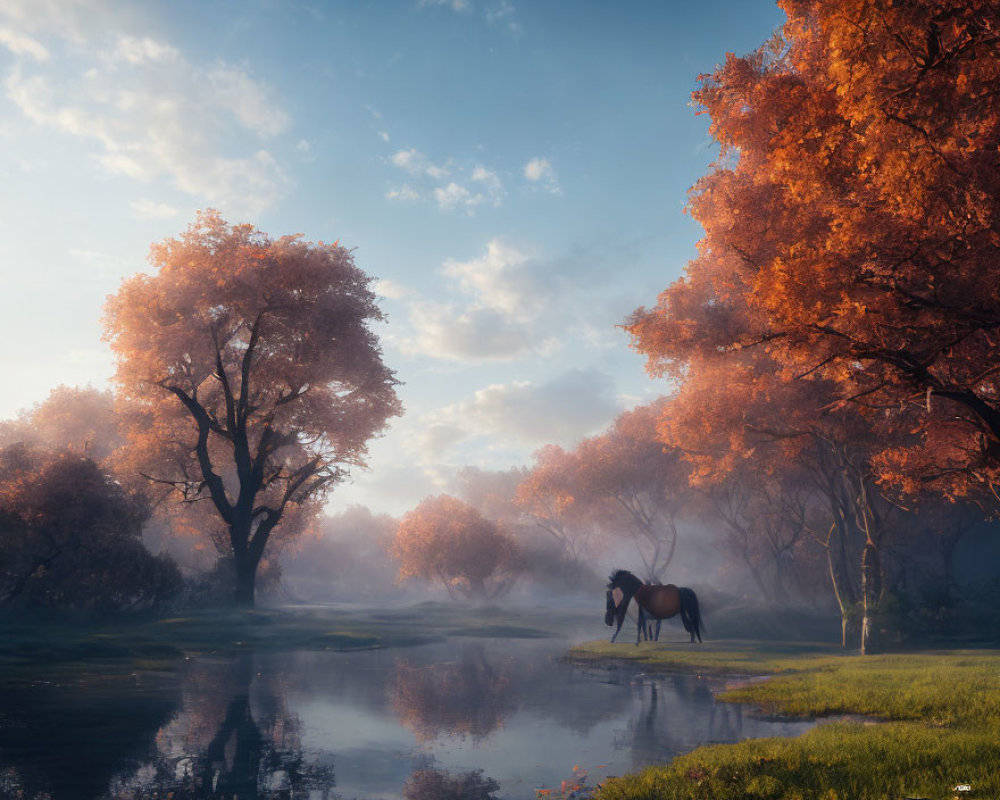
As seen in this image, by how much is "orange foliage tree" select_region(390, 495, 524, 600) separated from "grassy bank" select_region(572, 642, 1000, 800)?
1864 inches

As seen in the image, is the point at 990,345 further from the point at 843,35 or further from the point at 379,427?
the point at 379,427

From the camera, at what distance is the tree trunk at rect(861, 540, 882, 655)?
2634 centimetres

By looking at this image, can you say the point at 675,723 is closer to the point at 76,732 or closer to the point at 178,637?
the point at 76,732

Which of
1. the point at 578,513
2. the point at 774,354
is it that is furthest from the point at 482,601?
the point at 774,354

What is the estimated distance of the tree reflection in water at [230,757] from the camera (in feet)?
25.2

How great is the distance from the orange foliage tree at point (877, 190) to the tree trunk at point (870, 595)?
970 centimetres

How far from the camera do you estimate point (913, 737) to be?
9000 mm

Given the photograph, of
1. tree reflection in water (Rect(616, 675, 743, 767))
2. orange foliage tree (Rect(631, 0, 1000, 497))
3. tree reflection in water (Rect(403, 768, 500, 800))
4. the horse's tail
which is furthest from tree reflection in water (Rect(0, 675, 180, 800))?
the horse's tail

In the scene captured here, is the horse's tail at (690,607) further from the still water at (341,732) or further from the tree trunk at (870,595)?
the still water at (341,732)

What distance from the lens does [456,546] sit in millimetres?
62219

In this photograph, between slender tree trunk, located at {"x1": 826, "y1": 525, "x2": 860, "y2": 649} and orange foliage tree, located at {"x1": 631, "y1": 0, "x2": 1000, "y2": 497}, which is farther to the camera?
slender tree trunk, located at {"x1": 826, "y1": 525, "x2": 860, "y2": 649}

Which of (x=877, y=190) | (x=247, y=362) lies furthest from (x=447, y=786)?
(x=247, y=362)

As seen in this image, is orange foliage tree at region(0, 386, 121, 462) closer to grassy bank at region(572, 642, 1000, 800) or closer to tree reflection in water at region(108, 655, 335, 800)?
tree reflection in water at region(108, 655, 335, 800)

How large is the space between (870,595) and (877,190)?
782 inches
